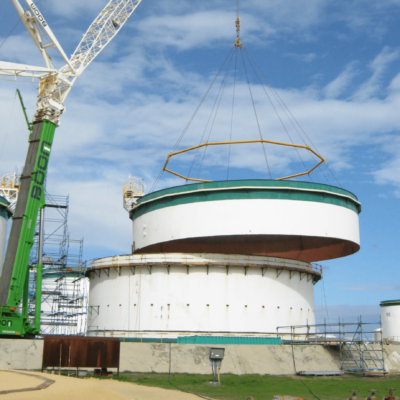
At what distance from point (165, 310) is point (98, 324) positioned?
6.86 metres

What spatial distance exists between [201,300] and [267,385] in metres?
12.3

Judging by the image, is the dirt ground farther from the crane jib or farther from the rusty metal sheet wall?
the crane jib

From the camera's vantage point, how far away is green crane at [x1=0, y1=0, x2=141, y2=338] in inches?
1259

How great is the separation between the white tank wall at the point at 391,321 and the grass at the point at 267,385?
113 ft

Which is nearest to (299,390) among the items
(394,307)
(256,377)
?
(256,377)

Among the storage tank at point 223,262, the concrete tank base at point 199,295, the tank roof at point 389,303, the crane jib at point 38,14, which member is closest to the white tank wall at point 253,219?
the storage tank at point 223,262

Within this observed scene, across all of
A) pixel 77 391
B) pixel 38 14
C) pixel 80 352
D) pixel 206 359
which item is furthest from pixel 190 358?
pixel 38 14

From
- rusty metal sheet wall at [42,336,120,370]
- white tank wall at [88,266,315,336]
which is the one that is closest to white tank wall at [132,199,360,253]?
white tank wall at [88,266,315,336]

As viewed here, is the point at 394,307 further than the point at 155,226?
Yes

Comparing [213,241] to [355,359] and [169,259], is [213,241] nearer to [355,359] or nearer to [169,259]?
[169,259]

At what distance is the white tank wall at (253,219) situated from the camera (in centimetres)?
3984

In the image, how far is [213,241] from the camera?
41.2 m

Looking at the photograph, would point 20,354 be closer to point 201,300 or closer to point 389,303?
point 201,300

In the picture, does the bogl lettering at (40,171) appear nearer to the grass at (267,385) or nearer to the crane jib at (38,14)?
the grass at (267,385)
